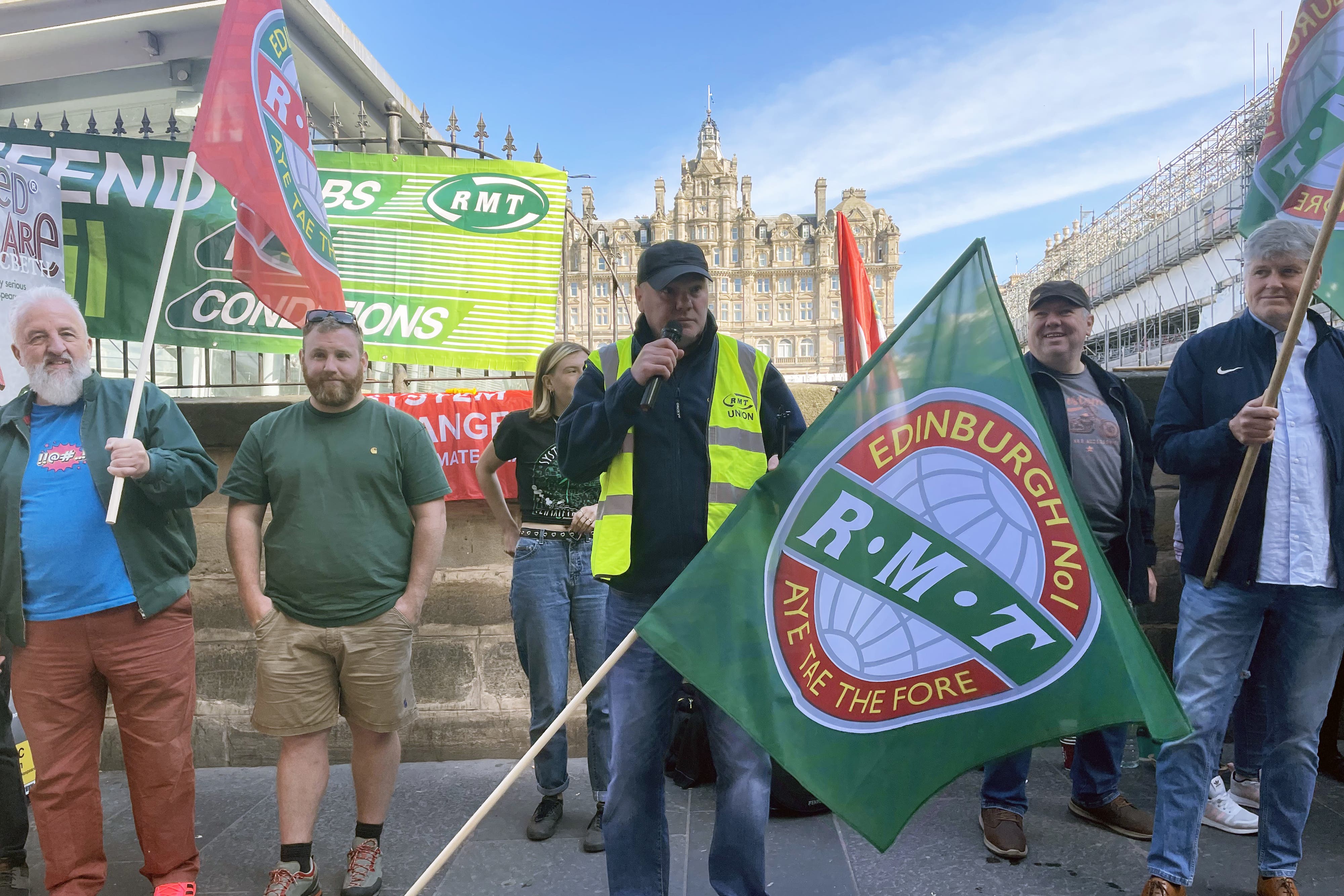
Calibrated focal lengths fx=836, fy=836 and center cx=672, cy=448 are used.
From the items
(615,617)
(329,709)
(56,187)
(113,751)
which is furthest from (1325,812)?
(56,187)

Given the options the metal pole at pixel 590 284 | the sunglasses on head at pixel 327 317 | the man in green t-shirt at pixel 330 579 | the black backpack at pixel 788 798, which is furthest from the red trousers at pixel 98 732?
the metal pole at pixel 590 284

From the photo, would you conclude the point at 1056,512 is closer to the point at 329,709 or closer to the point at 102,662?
the point at 329,709

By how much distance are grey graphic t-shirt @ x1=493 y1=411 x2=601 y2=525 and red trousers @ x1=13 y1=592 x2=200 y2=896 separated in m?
1.37

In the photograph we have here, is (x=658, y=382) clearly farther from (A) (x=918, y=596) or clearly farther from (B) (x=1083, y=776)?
(B) (x=1083, y=776)

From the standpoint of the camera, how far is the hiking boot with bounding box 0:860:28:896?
2.94m

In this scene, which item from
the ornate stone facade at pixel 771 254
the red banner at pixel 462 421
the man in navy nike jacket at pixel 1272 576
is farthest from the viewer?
the ornate stone facade at pixel 771 254

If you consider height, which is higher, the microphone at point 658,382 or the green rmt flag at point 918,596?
the microphone at point 658,382

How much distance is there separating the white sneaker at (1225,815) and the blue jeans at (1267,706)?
1.93 ft

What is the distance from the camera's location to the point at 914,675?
196cm

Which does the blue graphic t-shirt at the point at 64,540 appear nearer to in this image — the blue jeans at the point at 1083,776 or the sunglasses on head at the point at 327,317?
the sunglasses on head at the point at 327,317

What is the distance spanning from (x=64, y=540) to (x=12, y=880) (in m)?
1.29

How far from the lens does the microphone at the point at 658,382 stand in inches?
86.1

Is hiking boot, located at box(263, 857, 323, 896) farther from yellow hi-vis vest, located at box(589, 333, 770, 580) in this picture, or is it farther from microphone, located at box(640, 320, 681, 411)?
microphone, located at box(640, 320, 681, 411)

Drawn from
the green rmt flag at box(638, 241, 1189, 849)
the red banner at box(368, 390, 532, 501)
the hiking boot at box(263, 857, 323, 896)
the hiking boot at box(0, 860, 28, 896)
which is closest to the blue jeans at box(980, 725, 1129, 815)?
the green rmt flag at box(638, 241, 1189, 849)
